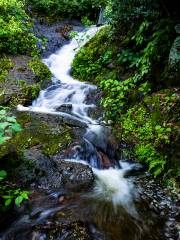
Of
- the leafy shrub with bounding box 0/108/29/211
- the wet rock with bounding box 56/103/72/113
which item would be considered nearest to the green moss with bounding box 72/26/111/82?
the wet rock with bounding box 56/103/72/113

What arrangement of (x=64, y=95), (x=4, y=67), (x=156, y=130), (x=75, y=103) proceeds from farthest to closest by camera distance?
1. (x=4, y=67)
2. (x=64, y=95)
3. (x=75, y=103)
4. (x=156, y=130)

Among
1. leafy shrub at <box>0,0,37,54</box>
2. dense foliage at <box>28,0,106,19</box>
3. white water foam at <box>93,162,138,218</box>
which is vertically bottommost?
white water foam at <box>93,162,138,218</box>

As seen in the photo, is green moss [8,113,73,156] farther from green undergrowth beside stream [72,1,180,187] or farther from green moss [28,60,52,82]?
green moss [28,60,52,82]

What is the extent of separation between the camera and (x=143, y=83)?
7332 mm

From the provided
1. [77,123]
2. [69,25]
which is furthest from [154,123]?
[69,25]

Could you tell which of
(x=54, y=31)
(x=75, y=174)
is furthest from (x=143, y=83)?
(x=54, y=31)

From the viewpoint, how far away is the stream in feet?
13.2

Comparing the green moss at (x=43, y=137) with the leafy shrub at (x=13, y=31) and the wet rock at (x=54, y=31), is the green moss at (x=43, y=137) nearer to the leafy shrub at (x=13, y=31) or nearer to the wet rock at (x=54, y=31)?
the leafy shrub at (x=13, y=31)

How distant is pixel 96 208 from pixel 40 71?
5921 mm

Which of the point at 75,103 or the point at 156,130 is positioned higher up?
the point at 75,103

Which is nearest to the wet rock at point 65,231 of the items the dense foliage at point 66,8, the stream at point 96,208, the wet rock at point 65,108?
the stream at point 96,208

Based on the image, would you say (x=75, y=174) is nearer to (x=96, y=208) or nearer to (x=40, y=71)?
(x=96, y=208)

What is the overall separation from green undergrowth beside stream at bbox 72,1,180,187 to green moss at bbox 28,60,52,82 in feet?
3.10

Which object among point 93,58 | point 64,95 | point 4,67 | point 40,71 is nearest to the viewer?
point 64,95
